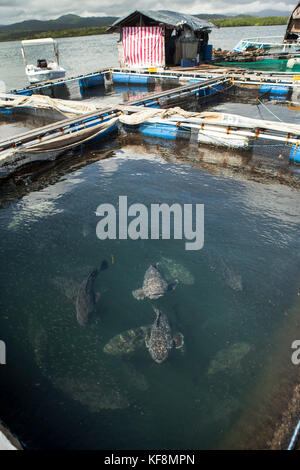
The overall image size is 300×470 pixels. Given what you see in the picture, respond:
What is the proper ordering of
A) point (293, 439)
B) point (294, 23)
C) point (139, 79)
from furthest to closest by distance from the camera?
point (294, 23) < point (139, 79) < point (293, 439)

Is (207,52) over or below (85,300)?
over

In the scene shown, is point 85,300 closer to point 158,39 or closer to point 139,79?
point 139,79

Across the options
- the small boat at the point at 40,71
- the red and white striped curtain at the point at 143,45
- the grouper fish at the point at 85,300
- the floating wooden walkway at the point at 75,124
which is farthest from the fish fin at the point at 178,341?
the red and white striped curtain at the point at 143,45

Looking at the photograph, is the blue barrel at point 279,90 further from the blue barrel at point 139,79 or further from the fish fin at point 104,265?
the fish fin at point 104,265

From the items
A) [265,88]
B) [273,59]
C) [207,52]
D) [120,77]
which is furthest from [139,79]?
[273,59]

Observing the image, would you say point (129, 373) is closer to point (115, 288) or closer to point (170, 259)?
point (115, 288)

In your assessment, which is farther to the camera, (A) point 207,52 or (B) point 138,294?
(A) point 207,52
